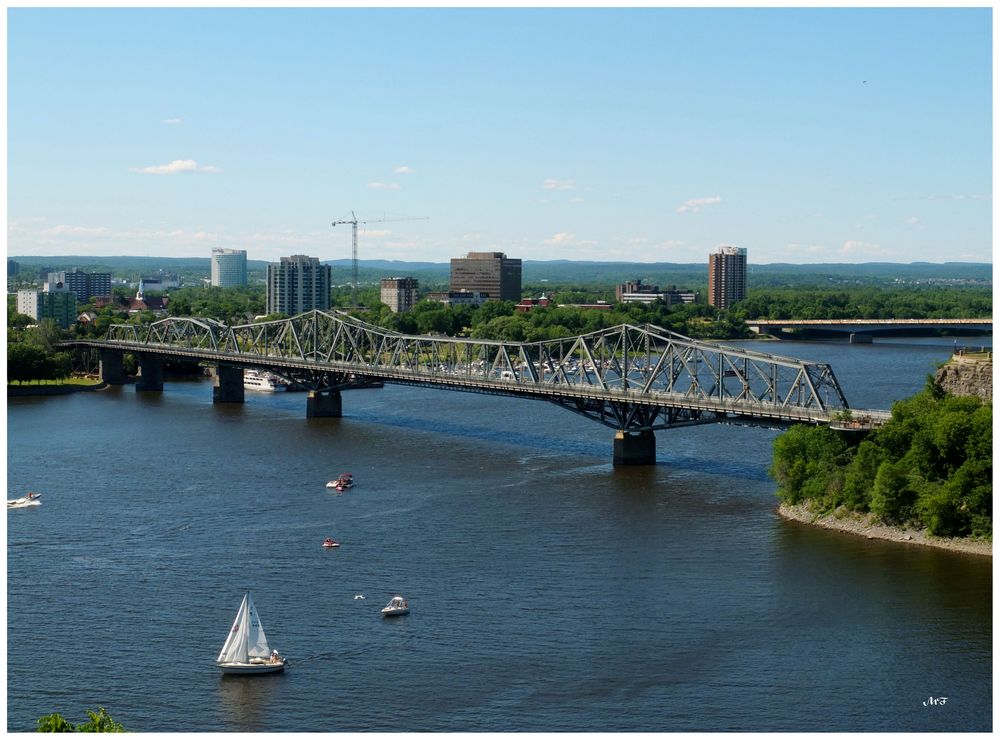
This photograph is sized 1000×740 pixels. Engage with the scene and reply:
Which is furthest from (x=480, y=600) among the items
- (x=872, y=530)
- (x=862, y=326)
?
(x=862, y=326)

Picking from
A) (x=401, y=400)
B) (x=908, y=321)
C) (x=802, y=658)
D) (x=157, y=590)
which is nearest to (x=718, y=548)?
(x=802, y=658)

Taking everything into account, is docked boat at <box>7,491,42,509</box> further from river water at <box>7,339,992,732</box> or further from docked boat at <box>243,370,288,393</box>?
docked boat at <box>243,370,288,393</box>

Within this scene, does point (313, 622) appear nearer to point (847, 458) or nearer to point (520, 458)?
point (847, 458)

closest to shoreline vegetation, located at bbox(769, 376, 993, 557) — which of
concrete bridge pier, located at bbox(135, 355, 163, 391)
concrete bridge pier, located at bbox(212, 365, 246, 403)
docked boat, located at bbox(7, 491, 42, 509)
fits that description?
docked boat, located at bbox(7, 491, 42, 509)

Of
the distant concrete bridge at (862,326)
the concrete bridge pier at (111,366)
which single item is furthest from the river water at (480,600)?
the distant concrete bridge at (862,326)

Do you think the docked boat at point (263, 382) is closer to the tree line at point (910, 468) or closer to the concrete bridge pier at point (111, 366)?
the concrete bridge pier at point (111, 366)

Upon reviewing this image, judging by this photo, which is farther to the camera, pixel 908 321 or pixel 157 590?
pixel 908 321
